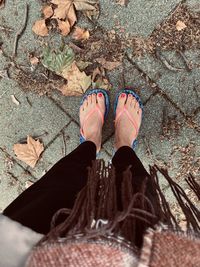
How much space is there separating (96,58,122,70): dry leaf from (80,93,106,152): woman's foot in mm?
146

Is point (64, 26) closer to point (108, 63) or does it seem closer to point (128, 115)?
point (108, 63)

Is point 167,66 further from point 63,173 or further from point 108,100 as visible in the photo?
point 63,173

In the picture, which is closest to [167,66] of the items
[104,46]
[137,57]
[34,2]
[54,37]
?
[137,57]

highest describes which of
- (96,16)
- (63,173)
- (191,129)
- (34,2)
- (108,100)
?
(34,2)

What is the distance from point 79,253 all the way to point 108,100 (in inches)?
48.6

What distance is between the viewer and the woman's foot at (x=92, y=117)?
7.43ft

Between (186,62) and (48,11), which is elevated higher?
(48,11)

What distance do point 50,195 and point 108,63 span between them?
0.84 m

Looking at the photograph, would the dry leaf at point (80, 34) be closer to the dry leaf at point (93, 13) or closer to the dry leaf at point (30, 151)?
the dry leaf at point (93, 13)

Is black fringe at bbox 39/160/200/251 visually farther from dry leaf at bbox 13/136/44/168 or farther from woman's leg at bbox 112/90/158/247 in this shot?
dry leaf at bbox 13/136/44/168

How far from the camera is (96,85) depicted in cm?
229

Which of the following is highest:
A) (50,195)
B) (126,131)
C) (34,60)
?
(34,60)

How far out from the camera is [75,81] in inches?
88.9

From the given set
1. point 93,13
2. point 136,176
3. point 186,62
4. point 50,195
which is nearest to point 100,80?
point 93,13
